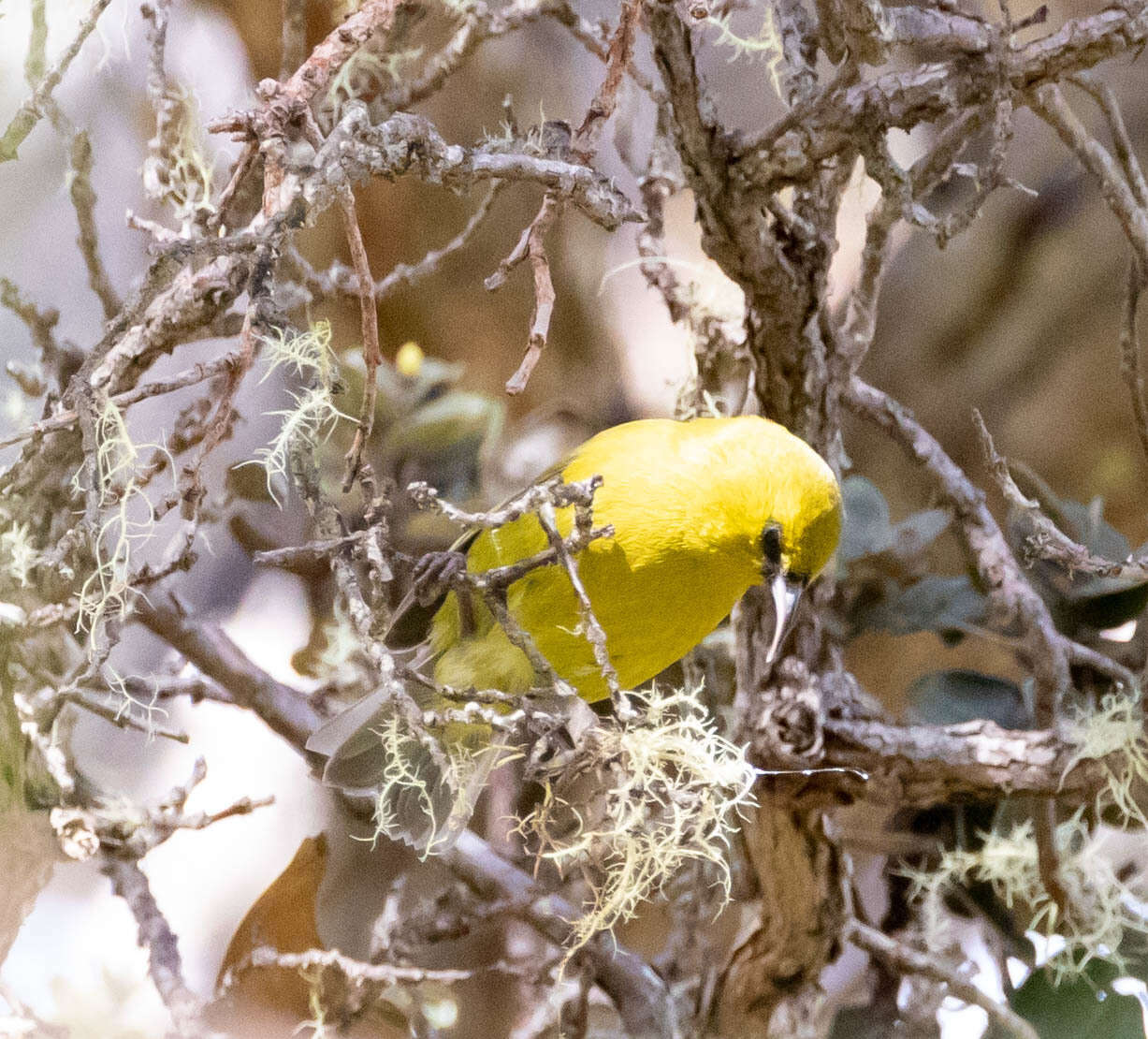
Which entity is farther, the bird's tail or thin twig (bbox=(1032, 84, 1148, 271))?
thin twig (bbox=(1032, 84, 1148, 271))

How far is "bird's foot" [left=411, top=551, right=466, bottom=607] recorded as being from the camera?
2.40 ft

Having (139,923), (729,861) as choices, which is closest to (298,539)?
(139,923)

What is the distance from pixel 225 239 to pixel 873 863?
886 millimetres

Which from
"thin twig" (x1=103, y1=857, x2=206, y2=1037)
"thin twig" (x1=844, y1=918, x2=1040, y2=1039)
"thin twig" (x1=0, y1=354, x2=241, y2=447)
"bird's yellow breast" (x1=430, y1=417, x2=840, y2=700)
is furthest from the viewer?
"thin twig" (x1=844, y1=918, x2=1040, y2=1039)

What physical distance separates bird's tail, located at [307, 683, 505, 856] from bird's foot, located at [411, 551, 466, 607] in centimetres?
8

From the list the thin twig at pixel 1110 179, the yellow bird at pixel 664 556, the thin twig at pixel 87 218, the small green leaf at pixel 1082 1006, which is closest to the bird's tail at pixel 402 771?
the yellow bird at pixel 664 556

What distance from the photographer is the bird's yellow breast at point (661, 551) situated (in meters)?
0.73

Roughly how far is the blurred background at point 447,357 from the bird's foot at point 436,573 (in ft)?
0.20

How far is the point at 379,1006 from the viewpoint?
2.95 feet

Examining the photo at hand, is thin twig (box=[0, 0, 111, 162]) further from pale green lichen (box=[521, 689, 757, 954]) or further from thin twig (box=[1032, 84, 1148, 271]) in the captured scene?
thin twig (box=[1032, 84, 1148, 271])

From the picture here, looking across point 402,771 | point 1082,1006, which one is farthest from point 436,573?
point 1082,1006

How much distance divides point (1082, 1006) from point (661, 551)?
2.23ft

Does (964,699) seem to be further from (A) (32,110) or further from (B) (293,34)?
(A) (32,110)

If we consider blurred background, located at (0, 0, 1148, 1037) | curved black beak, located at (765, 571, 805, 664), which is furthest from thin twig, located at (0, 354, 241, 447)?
curved black beak, located at (765, 571, 805, 664)
